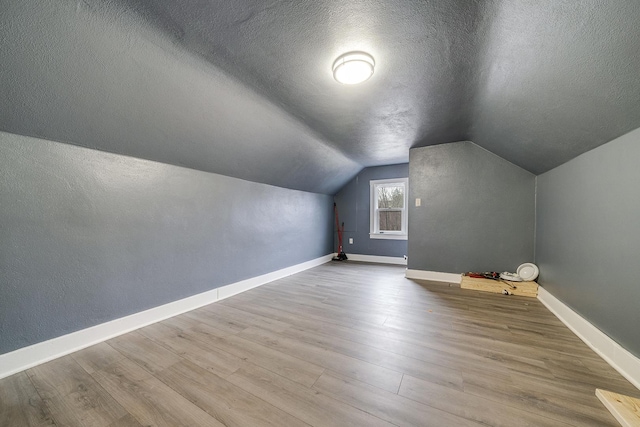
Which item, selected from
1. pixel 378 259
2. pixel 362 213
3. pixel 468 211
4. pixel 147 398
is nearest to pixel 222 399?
pixel 147 398

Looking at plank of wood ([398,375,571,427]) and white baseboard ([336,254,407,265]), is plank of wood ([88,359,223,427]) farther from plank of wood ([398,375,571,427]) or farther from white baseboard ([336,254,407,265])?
white baseboard ([336,254,407,265])

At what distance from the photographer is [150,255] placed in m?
2.22

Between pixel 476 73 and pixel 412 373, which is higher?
pixel 476 73

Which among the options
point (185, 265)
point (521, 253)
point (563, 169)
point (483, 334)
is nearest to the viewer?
point (483, 334)

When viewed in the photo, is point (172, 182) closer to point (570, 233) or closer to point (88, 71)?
point (88, 71)

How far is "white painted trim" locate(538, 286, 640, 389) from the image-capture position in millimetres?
1380

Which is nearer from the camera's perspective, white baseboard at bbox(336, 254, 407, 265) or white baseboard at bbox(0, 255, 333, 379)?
white baseboard at bbox(0, 255, 333, 379)

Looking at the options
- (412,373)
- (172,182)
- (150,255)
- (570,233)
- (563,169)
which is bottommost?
(412,373)

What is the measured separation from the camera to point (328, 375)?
4.75 feet

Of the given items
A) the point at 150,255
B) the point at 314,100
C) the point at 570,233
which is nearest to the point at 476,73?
the point at 314,100

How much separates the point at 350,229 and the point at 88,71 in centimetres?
490

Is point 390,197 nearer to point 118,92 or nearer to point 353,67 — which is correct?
point 353,67

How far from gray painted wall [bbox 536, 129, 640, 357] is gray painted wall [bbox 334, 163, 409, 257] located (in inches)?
106

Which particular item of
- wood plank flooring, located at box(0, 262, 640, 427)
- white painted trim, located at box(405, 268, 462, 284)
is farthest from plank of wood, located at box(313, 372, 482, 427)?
white painted trim, located at box(405, 268, 462, 284)
